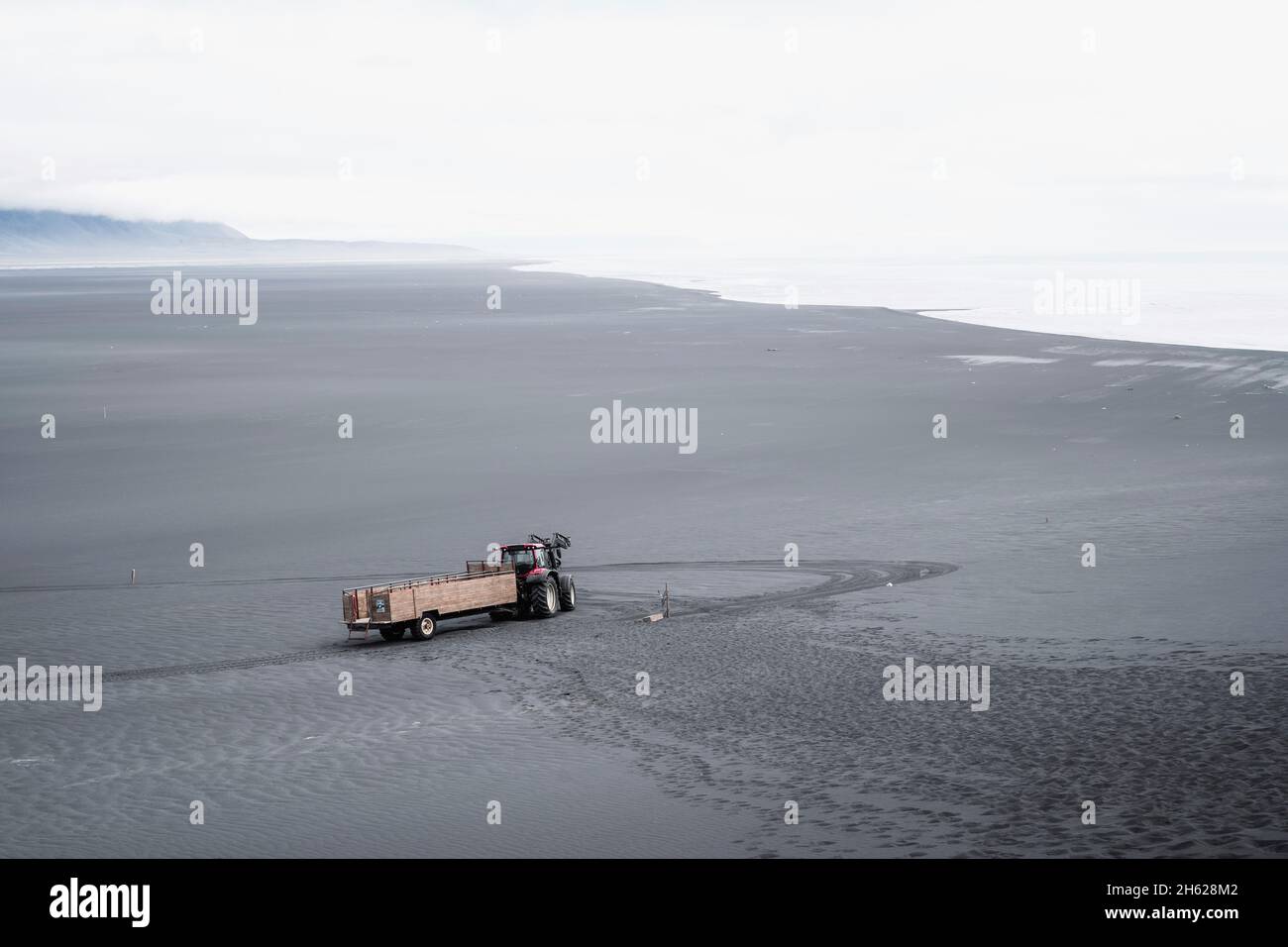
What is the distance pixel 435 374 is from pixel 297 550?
4300 centimetres

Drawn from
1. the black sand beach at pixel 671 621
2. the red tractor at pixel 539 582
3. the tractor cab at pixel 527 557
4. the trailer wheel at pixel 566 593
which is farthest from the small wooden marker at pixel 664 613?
the tractor cab at pixel 527 557

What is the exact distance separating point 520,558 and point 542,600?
83.8 inches

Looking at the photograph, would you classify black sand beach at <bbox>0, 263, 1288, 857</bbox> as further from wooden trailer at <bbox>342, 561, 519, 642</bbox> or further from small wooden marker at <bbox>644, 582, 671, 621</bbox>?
small wooden marker at <bbox>644, 582, 671, 621</bbox>

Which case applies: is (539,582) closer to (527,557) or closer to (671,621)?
(527,557)

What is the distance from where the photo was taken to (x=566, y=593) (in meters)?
34.0

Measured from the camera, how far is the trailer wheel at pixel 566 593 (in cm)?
3400

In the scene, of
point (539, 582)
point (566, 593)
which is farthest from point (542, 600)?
point (566, 593)

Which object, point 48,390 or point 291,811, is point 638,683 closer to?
point 291,811

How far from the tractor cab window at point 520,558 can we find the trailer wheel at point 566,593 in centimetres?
90

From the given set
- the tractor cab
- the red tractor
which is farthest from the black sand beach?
the tractor cab

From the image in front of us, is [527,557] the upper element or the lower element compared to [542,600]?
upper

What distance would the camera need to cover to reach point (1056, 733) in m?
23.7
